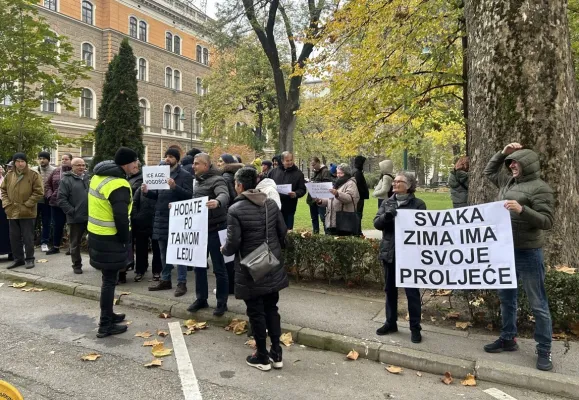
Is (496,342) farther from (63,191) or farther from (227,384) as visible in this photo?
(63,191)

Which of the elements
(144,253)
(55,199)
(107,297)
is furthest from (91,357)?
(55,199)

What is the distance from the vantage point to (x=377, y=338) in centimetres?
476

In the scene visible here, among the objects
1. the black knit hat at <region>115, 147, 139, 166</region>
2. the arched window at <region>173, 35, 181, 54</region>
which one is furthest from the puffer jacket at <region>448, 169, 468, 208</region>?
the arched window at <region>173, 35, 181, 54</region>

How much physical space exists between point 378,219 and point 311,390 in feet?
6.30

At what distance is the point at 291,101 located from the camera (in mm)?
18062

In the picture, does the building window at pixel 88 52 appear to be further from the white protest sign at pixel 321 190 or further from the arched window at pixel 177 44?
the white protest sign at pixel 321 190

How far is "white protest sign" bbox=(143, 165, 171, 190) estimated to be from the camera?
632 cm

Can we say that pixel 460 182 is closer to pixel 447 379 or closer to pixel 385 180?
pixel 385 180

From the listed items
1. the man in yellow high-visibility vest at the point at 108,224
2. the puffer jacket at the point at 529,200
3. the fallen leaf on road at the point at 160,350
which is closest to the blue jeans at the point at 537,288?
the puffer jacket at the point at 529,200

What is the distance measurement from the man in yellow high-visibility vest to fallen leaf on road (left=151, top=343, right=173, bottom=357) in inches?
28.7

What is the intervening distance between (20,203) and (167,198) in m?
3.36

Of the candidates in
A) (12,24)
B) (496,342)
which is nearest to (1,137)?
(12,24)

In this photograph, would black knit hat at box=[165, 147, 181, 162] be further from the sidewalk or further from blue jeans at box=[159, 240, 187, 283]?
the sidewalk

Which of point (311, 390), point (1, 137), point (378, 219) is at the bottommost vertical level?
point (311, 390)
